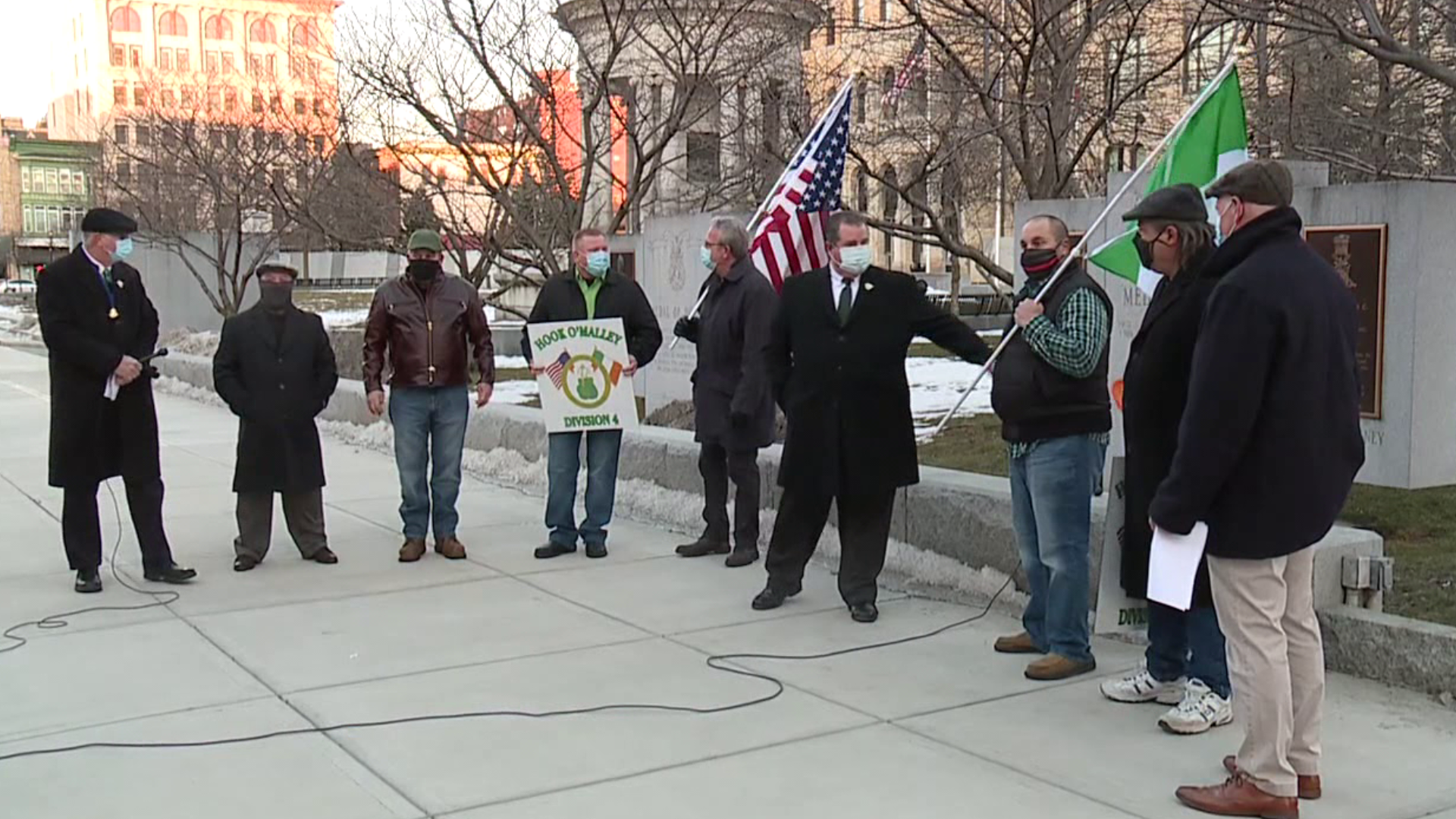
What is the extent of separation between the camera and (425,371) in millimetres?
8594

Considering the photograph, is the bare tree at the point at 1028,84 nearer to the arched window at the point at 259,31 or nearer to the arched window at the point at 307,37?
the arched window at the point at 307,37

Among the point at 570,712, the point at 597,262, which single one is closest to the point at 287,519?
the point at 597,262

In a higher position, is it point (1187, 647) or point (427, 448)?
point (427, 448)

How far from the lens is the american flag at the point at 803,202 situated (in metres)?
8.98

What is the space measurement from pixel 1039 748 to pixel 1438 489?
4934mm

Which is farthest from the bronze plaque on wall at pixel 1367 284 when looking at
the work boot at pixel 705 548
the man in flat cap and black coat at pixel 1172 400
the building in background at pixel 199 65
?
the building in background at pixel 199 65

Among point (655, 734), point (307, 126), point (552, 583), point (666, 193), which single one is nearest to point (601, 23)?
point (666, 193)

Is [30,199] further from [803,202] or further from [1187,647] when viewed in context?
[1187,647]

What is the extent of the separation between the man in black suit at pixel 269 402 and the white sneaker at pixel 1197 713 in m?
5.24

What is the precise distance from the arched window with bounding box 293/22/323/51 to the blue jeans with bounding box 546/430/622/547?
33.0 feet

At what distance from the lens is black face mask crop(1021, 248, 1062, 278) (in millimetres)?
6109

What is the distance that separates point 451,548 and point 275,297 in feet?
6.01

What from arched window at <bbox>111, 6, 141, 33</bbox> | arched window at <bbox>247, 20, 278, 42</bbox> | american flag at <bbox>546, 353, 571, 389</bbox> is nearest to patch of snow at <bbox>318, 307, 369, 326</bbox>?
arched window at <bbox>247, 20, 278, 42</bbox>

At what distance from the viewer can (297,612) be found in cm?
750
